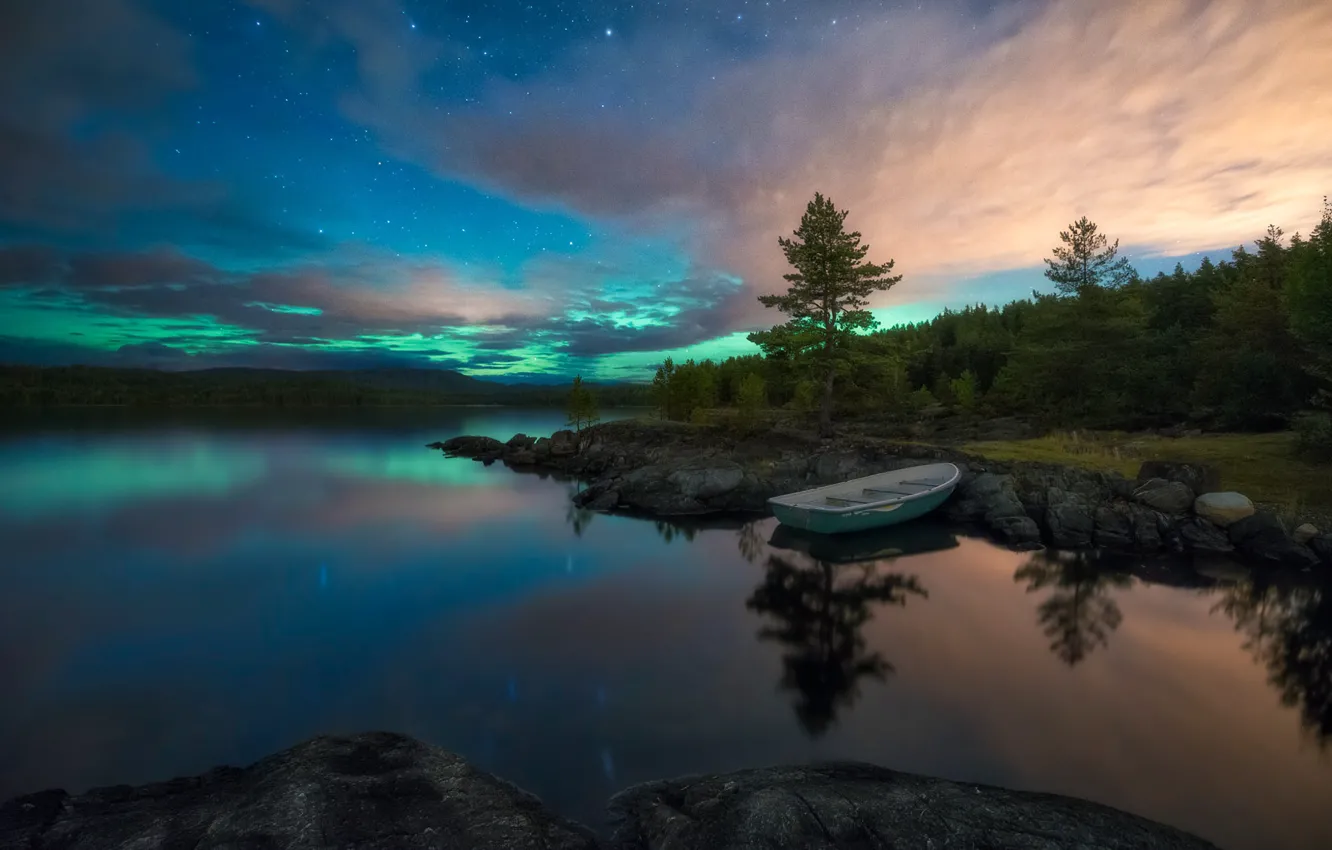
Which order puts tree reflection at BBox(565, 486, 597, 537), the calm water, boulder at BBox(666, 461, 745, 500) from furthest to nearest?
boulder at BBox(666, 461, 745, 500) → tree reflection at BBox(565, 486, 597, 537) → the calm water

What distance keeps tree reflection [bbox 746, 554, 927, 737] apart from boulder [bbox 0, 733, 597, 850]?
4.89 meters

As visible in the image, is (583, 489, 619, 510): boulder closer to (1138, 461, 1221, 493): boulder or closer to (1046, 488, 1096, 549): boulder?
(1046, 488, 1096, 549): boulder

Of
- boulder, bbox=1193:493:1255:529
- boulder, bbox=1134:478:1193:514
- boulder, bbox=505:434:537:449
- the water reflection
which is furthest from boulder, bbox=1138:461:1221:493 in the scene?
boulder, bbox=505:434:537:449

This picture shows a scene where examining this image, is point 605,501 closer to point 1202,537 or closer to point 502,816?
point 502,816

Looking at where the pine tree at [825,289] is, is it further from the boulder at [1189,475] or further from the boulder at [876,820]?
the boulder at [876,820]

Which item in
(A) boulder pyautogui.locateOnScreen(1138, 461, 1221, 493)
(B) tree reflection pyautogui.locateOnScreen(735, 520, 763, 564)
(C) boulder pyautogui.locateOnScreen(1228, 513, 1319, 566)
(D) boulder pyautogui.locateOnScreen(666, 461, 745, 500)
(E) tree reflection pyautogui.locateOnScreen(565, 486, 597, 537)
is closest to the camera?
(C) boulder pyautogui.locateOnScreen(1228, 513, 1319, 566)

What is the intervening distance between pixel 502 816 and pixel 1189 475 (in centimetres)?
2363

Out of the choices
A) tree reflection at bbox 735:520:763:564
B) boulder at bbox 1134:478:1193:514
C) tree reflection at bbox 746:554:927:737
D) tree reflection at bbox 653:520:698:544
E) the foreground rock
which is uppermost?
boulder at bbox 1134:478:1193:514

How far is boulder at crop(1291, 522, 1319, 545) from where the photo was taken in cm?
1647

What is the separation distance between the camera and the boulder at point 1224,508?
17.6 m

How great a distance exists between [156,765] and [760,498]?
66.8ft

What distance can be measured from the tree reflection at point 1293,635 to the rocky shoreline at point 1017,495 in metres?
2.21

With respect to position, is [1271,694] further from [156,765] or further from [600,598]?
[156,765]

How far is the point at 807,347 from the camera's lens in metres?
32.2
